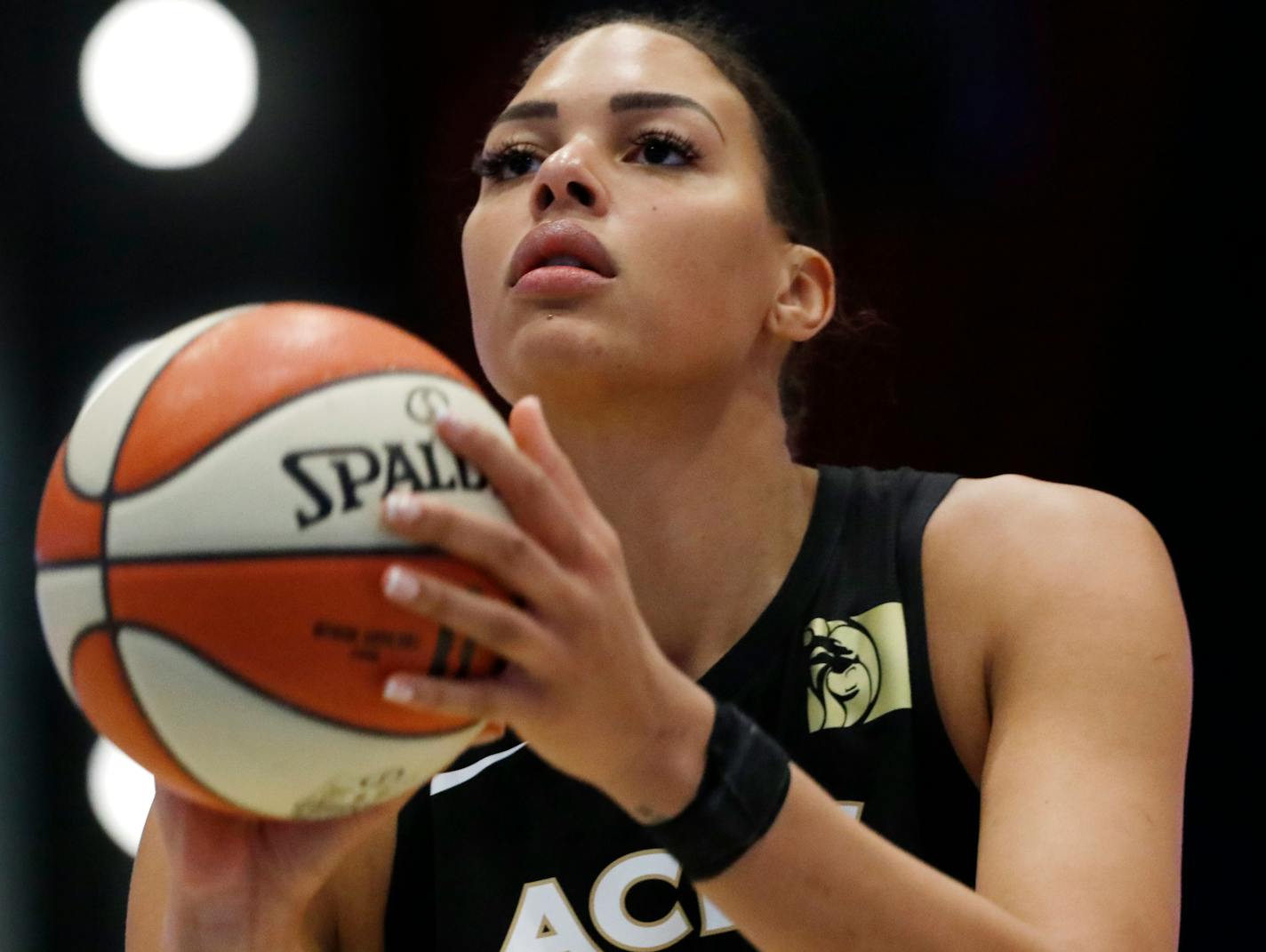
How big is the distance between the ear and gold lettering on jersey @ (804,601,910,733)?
507 mm

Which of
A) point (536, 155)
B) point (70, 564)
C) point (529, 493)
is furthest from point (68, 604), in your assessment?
point (536, 155)

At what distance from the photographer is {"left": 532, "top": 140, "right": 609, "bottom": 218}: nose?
2051mm

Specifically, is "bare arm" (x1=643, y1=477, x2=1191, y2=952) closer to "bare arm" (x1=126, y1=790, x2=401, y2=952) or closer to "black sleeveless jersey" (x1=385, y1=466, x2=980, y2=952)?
"black sleeveless jersey" (x1=385, y1=466, x2=980, y2=952)

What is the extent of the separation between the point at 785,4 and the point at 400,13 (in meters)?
1.18

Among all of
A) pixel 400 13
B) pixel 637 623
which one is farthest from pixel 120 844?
pixel 637 623

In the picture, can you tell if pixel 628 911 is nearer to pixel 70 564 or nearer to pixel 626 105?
pixel 70 564

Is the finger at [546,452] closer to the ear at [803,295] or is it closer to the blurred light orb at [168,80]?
the ear at [803,295]

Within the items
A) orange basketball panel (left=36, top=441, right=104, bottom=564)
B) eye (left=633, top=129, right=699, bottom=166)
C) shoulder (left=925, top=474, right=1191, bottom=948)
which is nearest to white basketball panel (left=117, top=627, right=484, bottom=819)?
orange basketball panel (left=36, top=441, right=104, bottom=564)

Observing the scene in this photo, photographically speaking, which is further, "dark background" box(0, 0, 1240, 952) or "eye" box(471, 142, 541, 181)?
"dark background" box(0, 0, 1240, 952)

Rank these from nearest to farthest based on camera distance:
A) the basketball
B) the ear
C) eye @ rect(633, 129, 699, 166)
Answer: the basketball → eye @ rect(633, 129, 699, 166) → the ear

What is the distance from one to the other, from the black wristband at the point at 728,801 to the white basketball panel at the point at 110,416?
62cm

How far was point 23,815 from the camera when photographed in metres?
4.18

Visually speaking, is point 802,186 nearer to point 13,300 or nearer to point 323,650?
point 323,650

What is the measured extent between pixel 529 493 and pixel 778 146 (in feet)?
4.58
